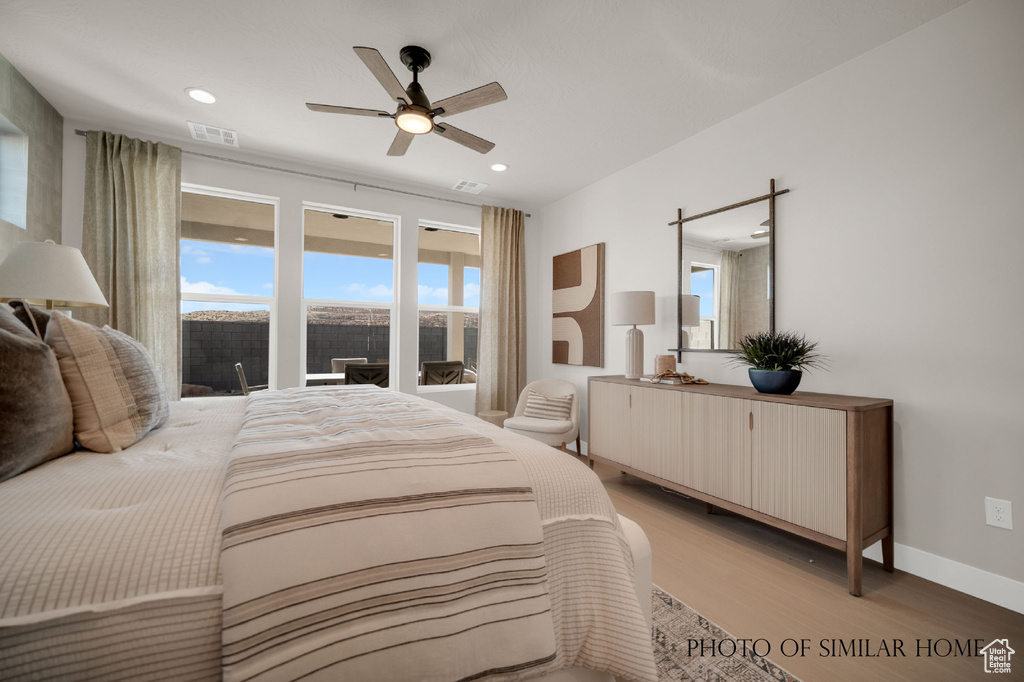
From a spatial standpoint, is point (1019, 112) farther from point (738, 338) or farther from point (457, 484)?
point (457, 484)

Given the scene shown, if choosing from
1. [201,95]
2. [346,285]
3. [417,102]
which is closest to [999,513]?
[417,102]

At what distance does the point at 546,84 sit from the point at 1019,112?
2.19m

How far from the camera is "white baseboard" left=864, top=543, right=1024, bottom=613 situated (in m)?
1.75

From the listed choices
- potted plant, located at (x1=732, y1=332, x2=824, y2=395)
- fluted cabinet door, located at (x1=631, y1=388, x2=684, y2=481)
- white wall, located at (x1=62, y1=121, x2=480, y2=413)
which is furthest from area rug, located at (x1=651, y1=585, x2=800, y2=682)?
white wall, located at (x1=62, y1=121, x2=480, y2=413)

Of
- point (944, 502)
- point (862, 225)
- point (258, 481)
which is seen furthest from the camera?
point (862, 225)

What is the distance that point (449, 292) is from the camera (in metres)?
4.67

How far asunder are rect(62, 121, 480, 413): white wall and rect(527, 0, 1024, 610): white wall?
306cm

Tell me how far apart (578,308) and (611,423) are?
1.50 meters

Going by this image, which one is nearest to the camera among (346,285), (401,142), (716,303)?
(401,142)

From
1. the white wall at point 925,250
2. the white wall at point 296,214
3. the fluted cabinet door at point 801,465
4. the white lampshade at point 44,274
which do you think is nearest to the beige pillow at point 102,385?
the white lampshade at point 44,274

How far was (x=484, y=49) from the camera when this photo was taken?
7.50ft

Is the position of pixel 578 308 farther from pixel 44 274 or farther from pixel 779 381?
pixel 44 274

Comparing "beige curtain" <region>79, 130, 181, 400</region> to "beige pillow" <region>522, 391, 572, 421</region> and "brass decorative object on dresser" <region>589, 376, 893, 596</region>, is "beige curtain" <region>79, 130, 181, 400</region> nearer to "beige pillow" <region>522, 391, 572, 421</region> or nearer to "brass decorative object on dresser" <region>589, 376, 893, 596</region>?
"beige pillow" <region>522, 391, 572, 421</region>

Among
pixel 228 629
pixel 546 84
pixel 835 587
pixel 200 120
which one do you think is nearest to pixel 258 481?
pixel 228 629
